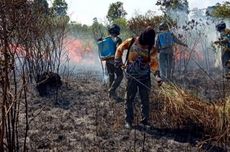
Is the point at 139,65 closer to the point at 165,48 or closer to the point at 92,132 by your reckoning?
the point at 92,132

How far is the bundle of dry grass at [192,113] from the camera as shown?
18.5 feet

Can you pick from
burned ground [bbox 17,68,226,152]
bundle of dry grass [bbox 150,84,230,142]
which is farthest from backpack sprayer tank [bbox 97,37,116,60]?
bundle of dry grass [bbox 150,84,230,142]

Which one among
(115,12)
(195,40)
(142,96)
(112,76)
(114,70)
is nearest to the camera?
(142,96)

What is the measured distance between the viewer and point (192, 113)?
20.0ft

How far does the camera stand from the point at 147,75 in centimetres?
673

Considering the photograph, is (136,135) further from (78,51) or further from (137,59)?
(78,51)

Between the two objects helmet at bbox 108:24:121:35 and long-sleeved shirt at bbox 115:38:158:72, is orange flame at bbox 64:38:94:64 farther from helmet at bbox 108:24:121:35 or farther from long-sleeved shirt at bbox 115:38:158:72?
long-sleeved shirt at bbox 115:38:158:72

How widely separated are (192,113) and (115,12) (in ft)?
60.4

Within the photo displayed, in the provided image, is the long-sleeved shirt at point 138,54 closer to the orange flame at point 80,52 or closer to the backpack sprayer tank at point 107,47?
the backpack sprayer tank at point 107,47

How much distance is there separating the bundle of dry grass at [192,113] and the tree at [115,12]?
17.4 meters

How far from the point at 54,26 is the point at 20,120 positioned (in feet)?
12.0

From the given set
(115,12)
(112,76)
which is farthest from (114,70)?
(115,12)

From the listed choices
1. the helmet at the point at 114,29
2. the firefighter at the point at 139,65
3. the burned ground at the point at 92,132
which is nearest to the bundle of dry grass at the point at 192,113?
the burned ground at the point at 92,132

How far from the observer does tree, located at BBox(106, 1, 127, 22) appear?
2368 cm
